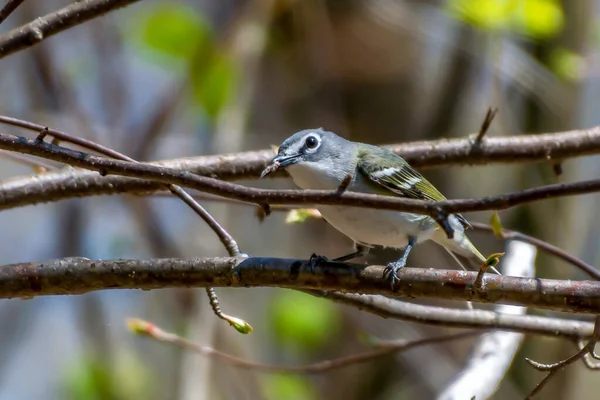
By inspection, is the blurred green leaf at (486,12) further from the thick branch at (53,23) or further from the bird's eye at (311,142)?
the thick branch at (53,23)

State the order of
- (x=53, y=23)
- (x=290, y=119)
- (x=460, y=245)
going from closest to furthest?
(x=53, y=23) → (x=460, y=245) → (x=290, y=119)

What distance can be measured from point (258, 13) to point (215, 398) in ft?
9.35

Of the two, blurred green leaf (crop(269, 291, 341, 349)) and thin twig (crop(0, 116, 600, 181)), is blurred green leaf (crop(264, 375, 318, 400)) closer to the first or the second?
blurred green leaf (crop(269, 291, 341, 349))

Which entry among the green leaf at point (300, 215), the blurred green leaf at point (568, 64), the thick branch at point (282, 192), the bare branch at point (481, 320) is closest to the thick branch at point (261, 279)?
the thick branch at point (282, 192)

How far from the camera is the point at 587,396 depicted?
6707 mm

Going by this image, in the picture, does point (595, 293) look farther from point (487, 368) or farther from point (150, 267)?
point (487, 368)

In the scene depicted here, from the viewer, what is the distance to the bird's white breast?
246cm

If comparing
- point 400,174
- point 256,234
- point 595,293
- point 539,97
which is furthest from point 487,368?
point 256,234

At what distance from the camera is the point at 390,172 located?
9.02ft

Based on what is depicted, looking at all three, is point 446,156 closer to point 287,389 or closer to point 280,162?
point 280,162

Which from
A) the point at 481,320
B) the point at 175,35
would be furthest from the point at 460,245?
the point at 175,35

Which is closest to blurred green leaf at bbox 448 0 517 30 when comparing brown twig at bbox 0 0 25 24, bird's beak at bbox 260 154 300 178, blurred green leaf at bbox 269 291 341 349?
bird's beak at bbox 260 154 300 178

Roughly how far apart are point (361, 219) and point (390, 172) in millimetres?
350

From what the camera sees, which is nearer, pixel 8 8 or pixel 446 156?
pixel 8 8
